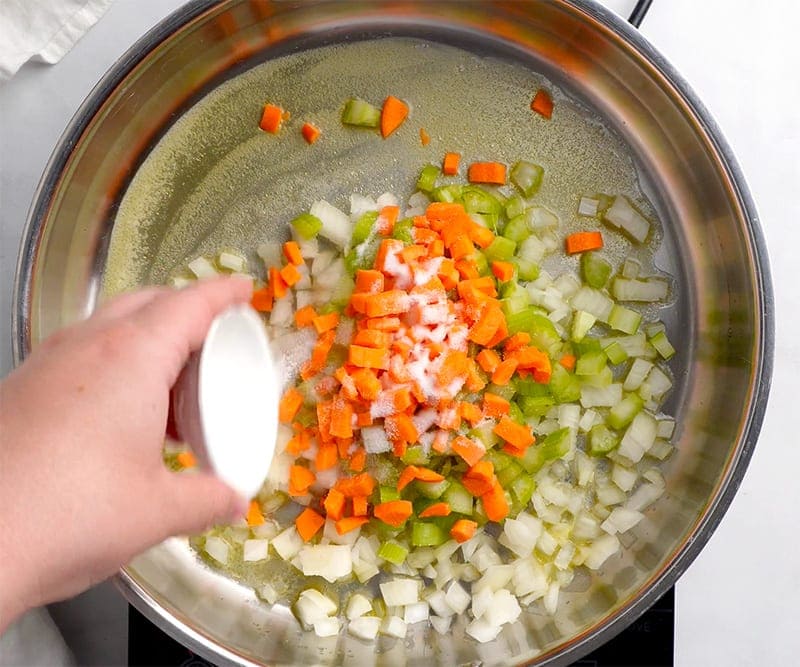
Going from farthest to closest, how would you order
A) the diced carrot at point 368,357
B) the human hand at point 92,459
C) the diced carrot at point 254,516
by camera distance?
the diced carrot at point 254,516, the diced carrot at point 368,357, the human hand at point 92,459

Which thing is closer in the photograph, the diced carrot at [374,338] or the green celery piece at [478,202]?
the diced carrot at [374,338]

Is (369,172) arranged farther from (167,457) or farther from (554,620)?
(554,620)

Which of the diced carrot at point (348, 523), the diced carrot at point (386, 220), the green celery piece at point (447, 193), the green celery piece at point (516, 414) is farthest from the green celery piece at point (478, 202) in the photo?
the diced carrot at point (348, 523)

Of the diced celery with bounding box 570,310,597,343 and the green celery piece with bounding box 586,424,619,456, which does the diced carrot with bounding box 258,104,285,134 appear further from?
the green celery piece with bounding box 586,424,619,456

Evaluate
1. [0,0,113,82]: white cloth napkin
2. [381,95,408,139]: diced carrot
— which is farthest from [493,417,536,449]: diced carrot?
[0,0,113,82]: white cloth napkin

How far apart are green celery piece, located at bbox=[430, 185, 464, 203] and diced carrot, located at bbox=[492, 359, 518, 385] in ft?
0.97

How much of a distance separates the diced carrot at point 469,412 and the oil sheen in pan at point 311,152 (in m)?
0.34

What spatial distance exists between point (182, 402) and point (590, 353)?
709 mm

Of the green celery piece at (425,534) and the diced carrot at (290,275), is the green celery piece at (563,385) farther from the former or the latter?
the diced carrot at (290,275)

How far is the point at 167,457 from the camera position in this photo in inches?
51.3

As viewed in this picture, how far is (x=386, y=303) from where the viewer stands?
1230 mm

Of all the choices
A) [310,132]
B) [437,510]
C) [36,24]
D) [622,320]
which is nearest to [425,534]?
[437,510]

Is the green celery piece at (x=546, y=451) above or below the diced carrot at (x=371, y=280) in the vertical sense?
below

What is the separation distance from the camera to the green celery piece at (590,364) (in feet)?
4.34
